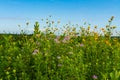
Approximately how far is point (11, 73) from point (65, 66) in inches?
43.9

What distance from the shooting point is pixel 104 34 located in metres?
10.3

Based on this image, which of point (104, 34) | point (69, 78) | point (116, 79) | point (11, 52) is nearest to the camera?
point (116, 79)

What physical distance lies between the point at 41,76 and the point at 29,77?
50 centimetres

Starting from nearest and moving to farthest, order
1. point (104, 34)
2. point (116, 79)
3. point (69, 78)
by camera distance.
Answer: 1. point (116, 79)
2. point (69, 78)
3. point (104, 34)

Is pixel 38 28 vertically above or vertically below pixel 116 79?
above

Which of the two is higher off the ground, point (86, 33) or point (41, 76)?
point (86, 33)

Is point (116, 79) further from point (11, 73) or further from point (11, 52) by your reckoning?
point (11, 52)

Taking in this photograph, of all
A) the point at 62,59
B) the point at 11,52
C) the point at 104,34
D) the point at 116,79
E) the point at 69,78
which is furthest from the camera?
the point at 104,34

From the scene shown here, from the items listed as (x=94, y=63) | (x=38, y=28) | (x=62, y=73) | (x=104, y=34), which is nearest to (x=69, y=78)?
(x=62, y=73)

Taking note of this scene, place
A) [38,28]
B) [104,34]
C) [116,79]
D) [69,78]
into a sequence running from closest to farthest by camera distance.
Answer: [116,79], [69,78], [38,28], [104,34]

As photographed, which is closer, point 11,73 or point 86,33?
point 11,73

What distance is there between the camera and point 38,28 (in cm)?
793

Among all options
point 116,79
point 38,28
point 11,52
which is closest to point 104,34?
point 38,28

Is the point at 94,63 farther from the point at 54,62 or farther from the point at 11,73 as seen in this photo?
the point at 11,73
